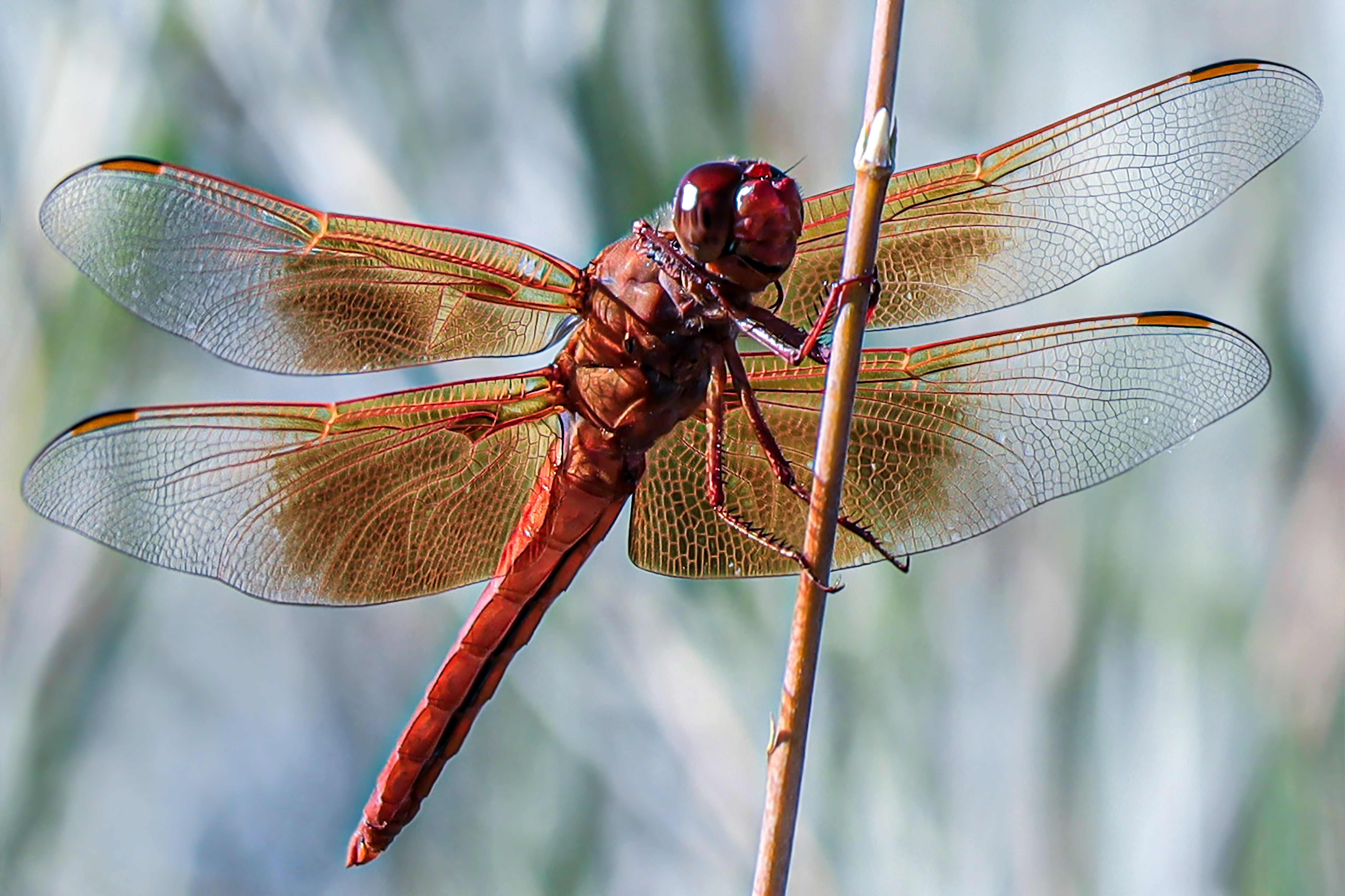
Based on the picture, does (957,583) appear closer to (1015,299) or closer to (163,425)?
(1015,299)

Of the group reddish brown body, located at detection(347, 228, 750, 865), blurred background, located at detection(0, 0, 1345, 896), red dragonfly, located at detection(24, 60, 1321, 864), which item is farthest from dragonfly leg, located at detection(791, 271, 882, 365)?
blurred background, located at detection(0, 0, 1345, 896)

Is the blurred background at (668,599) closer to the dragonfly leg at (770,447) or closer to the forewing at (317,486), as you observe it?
the forewing at (317,486)

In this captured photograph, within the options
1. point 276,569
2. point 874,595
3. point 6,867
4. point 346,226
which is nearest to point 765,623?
point 874,595

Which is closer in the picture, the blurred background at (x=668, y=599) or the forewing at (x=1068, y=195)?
the forewing at (x=1068, y=195)

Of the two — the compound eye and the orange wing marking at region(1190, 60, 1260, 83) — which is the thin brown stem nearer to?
the compound eye

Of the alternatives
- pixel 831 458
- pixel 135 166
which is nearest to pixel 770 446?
pixel 831 458

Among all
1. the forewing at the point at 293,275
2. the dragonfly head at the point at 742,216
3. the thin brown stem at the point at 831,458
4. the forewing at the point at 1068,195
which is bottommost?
the thin brown stem at the point at 831,458

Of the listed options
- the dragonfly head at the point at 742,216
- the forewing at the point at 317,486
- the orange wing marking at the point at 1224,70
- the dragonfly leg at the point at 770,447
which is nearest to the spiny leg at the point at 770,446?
the dragonfly leg at the point at 770,447
